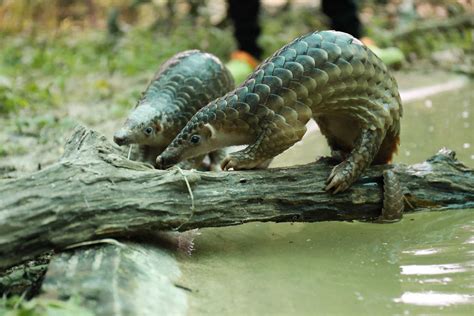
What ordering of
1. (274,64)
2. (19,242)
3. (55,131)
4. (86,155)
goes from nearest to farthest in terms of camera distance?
(19,242) → (86,155) → (274,64) → (55,131)

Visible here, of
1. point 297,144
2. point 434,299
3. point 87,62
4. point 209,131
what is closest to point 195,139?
point 209,131

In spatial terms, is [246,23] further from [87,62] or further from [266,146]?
[266,146]

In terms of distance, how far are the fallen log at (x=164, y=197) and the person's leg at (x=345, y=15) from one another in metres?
4.44

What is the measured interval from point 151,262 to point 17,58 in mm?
6918

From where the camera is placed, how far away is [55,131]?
5.74 meters

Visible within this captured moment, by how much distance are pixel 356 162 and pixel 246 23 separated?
5.08m

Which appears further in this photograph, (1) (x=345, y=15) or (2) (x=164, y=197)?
(1) (x=345, y=15)

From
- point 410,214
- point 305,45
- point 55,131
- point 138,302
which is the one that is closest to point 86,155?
point 138,302

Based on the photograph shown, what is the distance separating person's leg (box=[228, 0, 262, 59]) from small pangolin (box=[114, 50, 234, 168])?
3.86m

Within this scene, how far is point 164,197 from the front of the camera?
3.04 metres

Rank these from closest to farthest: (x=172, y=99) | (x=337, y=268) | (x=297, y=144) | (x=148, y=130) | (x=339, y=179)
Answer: (x=337, y=268) < (x=339, y=179) < (x=148, y=130) < (x=172, y=99) < (x=297, y=144)

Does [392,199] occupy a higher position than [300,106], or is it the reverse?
[300,106]

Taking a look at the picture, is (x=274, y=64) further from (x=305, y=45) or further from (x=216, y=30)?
(x=216, y=30)

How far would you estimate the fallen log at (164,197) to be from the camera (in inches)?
106
